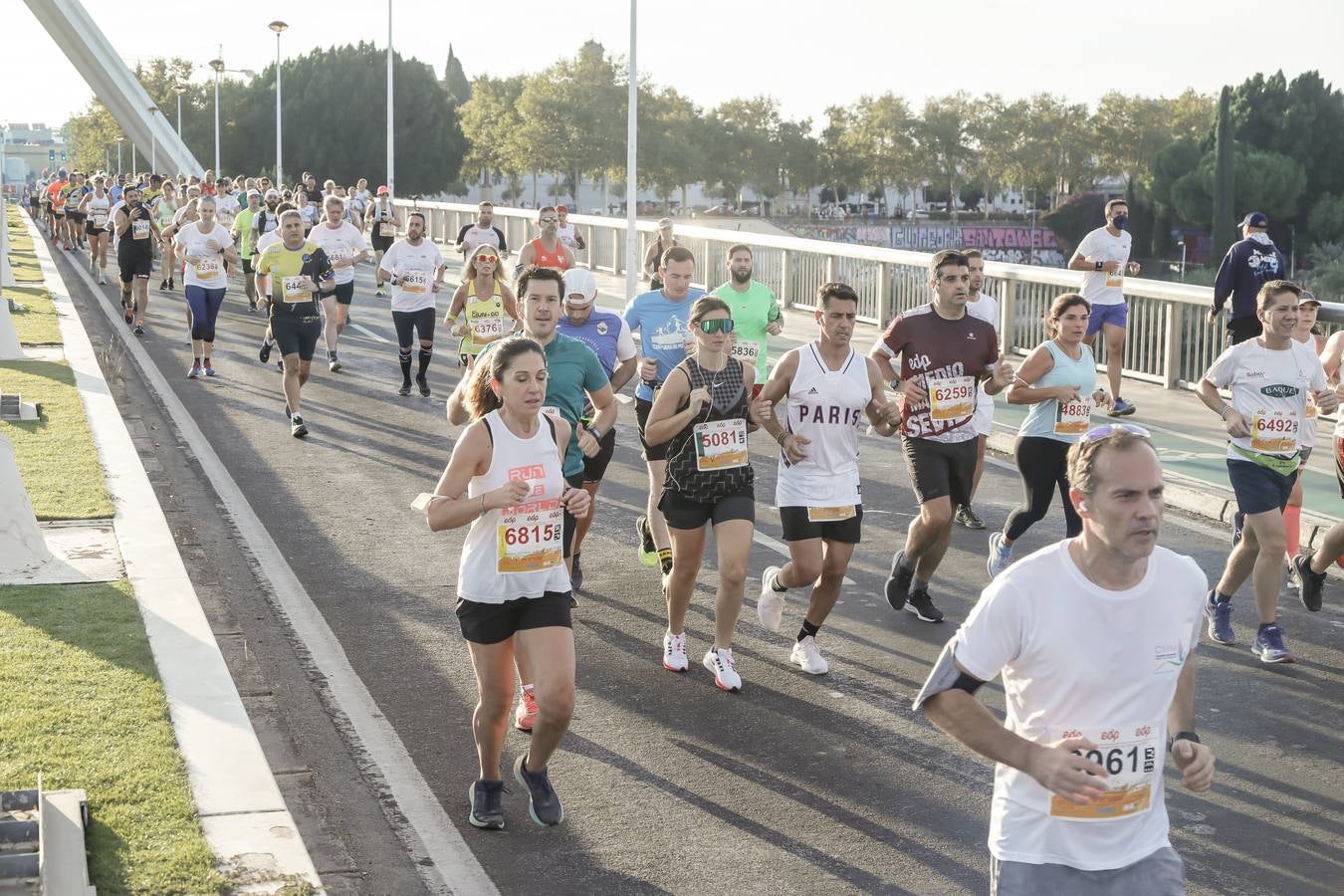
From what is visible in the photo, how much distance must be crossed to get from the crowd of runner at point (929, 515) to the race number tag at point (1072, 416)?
21mm

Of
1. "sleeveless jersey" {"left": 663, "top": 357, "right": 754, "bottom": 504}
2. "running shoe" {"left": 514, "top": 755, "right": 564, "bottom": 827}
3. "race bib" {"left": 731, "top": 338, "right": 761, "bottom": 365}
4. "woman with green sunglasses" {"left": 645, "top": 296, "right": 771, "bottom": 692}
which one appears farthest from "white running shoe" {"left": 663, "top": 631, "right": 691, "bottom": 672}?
"race bib" {"left": 731, "top": 338, "right": 761, "bottom": 365}

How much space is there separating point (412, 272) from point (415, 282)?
0.36ft

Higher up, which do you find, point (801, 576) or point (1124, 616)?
point (1124, 616)

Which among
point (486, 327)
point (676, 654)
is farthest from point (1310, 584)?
point (486, 327)

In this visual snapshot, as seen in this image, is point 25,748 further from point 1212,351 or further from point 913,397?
point 1212,351

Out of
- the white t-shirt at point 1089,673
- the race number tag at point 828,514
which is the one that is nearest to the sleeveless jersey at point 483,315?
the race number tag at point 828,514

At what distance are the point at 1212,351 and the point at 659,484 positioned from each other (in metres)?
10.4

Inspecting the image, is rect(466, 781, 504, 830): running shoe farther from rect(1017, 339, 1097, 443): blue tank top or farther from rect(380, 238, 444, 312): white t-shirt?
rect(380, 238, 444, 312): white t-shirt

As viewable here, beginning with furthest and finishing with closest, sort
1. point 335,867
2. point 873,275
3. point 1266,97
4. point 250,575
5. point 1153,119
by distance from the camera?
point 1153,119
point 1266,97
point 873,275
point 250,575
point 335,867

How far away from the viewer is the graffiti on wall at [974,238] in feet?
355

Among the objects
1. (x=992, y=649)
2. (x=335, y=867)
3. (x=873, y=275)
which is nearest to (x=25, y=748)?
(x=335, y=867)

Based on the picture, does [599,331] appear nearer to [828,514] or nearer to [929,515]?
[929,515]

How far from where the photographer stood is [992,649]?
3975 mm

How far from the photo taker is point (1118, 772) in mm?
3953
